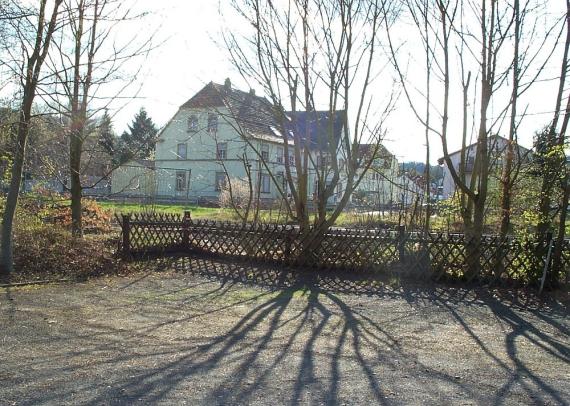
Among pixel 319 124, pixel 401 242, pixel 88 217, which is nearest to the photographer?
pixel 401 242

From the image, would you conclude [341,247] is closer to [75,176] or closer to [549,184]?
[549,184]

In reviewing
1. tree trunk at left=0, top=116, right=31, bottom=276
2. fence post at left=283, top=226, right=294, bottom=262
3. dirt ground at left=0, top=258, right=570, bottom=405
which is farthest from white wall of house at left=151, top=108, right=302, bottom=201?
dirt ground at left=0, top=258, right=570, bottom=405

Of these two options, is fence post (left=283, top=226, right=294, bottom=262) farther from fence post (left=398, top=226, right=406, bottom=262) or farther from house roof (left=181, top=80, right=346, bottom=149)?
house roof (left=181, top=80, right=346, bottom=149)

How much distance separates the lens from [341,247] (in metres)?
10.5

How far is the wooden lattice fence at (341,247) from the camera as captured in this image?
9133 millimetres

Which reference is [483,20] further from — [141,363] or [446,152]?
[141,363]

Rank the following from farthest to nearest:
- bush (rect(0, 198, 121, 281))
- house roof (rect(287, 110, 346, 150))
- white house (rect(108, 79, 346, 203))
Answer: white house (rect(108, 79, 346, 203)) → house roof (rect(287, 110, 346, 150)) → bush (rect(0, 198, 121, 281))

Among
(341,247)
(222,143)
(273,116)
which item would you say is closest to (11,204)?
(273,116)

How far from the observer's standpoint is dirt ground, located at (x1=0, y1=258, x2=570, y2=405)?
4273 mm

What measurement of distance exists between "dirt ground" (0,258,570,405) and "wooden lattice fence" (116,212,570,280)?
24.6 inches

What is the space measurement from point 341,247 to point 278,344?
496 cm

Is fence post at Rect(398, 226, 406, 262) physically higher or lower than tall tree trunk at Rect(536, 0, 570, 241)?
lower

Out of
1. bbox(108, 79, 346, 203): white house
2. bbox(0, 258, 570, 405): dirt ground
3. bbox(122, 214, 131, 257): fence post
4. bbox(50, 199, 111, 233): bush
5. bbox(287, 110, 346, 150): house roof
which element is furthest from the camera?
bbox(50, 199, 111, 233): bush

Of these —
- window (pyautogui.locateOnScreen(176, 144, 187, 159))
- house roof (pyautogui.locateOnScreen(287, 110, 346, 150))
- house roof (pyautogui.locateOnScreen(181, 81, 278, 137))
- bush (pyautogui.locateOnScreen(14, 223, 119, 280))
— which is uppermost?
window (pyautogui.locateOnScreen(176, 144, 187, 159))
